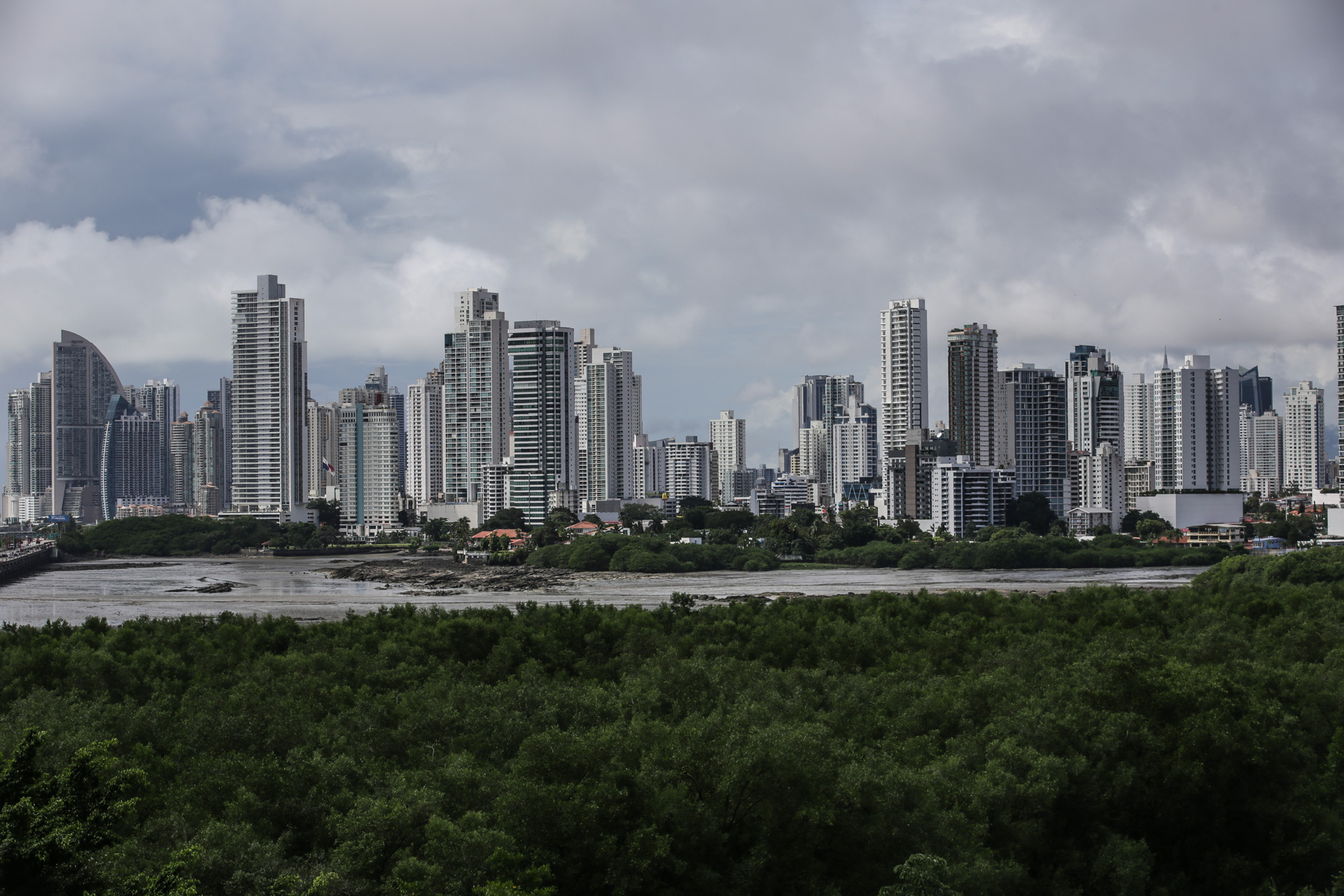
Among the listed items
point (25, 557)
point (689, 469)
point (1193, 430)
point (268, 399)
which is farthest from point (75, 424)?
point (1193, 430)

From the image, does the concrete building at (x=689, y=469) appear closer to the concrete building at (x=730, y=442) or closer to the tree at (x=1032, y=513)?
the concrete building at (x=730, y=442)

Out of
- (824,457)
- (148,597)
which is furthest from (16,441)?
(148,597)

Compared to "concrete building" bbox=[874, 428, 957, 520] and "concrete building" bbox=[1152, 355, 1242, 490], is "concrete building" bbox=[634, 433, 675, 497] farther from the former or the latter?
"concrete building" bbox=[1152, 355, 1242, 490]

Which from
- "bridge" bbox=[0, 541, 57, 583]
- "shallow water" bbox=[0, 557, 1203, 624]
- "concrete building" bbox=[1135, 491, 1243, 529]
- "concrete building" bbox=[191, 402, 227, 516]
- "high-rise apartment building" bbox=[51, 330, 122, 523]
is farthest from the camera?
"concrete building" bbox=[191, 402, 227, 516]

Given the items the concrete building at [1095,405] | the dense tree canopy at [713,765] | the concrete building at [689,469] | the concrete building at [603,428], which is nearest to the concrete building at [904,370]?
the concrete building at [1095,405]

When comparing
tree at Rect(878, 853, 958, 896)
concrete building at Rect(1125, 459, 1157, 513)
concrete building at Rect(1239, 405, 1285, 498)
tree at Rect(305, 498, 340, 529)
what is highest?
concrete building at Rect(1239, 405, 1285, 498)

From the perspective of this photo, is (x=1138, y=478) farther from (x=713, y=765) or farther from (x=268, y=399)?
(x=713, y=765)

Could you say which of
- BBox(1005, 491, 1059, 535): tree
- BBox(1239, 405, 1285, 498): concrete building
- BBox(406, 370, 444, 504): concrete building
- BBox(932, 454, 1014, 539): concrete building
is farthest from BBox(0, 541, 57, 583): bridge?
BBox(1239, 405, 1285, 498): concrete building
